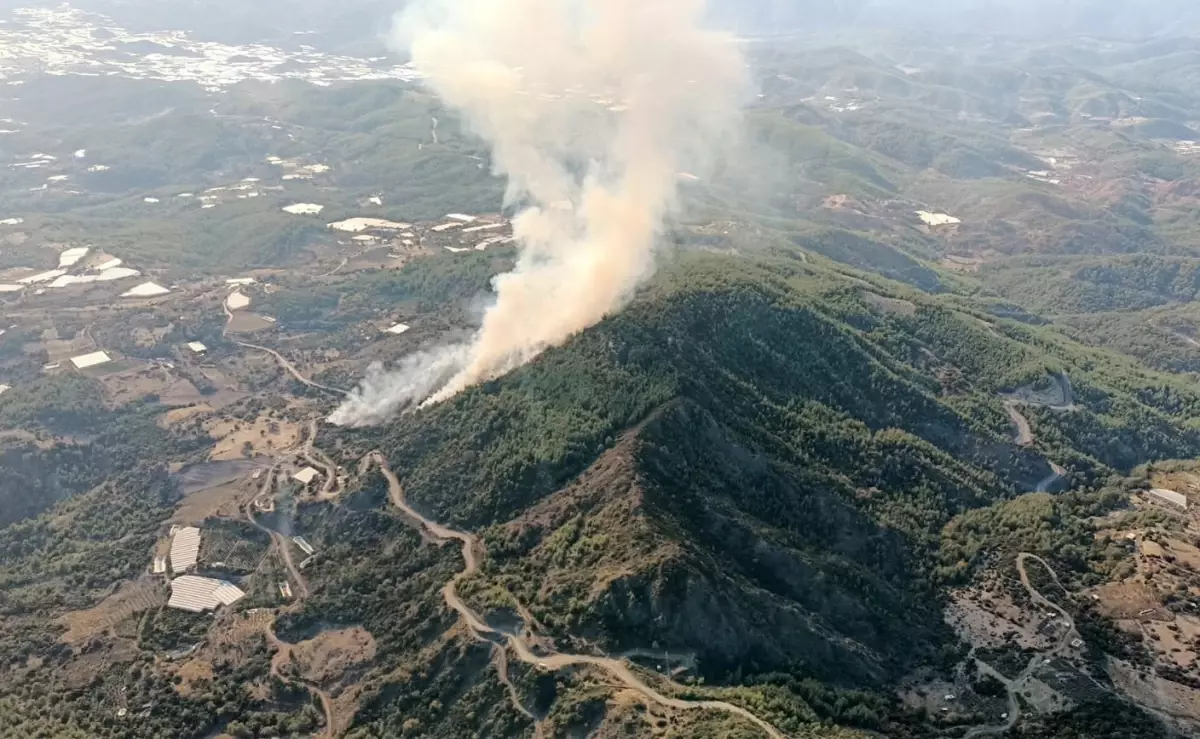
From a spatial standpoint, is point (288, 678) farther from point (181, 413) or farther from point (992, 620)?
point (181, 413)

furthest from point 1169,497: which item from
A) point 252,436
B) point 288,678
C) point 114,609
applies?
point 114,609

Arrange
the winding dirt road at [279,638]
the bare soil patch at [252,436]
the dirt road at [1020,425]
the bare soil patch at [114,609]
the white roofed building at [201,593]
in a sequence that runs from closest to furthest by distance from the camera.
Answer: the winding dirt road at [279,638], the bare soil patch at [114,609], the white roofed building at [201,593], the bare soil patch at [252,436], the dirt road at [1020,425]

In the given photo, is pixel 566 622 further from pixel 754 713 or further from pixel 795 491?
pixel 795 491

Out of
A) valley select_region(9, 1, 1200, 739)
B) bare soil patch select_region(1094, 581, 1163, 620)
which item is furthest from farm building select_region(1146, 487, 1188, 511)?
bare soil patch select_region(1094, 581, 1163, 620)

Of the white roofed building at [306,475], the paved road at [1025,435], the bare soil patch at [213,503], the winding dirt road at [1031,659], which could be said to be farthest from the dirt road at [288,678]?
the paved road at [1025,435]

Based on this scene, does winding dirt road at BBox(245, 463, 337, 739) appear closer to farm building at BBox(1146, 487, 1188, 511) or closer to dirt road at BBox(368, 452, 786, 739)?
dirt road at BBox(368, 452, 786, 739)

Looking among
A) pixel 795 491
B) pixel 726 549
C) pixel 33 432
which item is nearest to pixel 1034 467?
pixel 795 491

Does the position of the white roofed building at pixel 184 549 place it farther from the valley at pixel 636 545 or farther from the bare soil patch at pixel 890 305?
the bare soil patch at pixel 890 305

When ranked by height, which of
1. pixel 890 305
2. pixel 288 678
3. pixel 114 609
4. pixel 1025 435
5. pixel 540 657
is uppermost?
pixel 890 305
